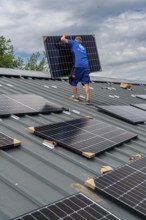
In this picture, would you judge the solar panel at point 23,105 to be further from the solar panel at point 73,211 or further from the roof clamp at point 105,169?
the solar panel at point 73,211

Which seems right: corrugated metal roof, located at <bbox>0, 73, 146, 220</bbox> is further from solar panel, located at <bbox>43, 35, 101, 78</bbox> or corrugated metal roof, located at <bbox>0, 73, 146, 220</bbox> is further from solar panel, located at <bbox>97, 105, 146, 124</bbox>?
solar panel, located at <bbox>43, 35, 101, 78</bbox>

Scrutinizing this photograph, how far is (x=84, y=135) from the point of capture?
7844 millimetres

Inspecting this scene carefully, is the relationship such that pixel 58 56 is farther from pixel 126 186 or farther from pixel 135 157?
pixel 126 186

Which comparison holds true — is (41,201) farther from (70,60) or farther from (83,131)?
(70,60)

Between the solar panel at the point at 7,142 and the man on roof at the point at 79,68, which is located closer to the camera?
the solar panel at the point at 7,142

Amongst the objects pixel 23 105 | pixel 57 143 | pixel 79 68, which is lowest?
pixel 57 143

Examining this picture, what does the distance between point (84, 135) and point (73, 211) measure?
124 inches

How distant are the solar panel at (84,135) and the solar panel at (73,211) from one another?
182 centimetres

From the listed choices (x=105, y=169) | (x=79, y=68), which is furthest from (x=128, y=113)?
(x=105, y=169)

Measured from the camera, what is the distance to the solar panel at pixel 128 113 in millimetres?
10844

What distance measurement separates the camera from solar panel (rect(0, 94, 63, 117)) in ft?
28.7

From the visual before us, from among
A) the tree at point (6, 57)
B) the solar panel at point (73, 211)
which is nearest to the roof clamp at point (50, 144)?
the solar panel at point (73, 211)

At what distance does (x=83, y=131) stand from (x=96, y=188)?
2.55m

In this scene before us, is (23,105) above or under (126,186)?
above
